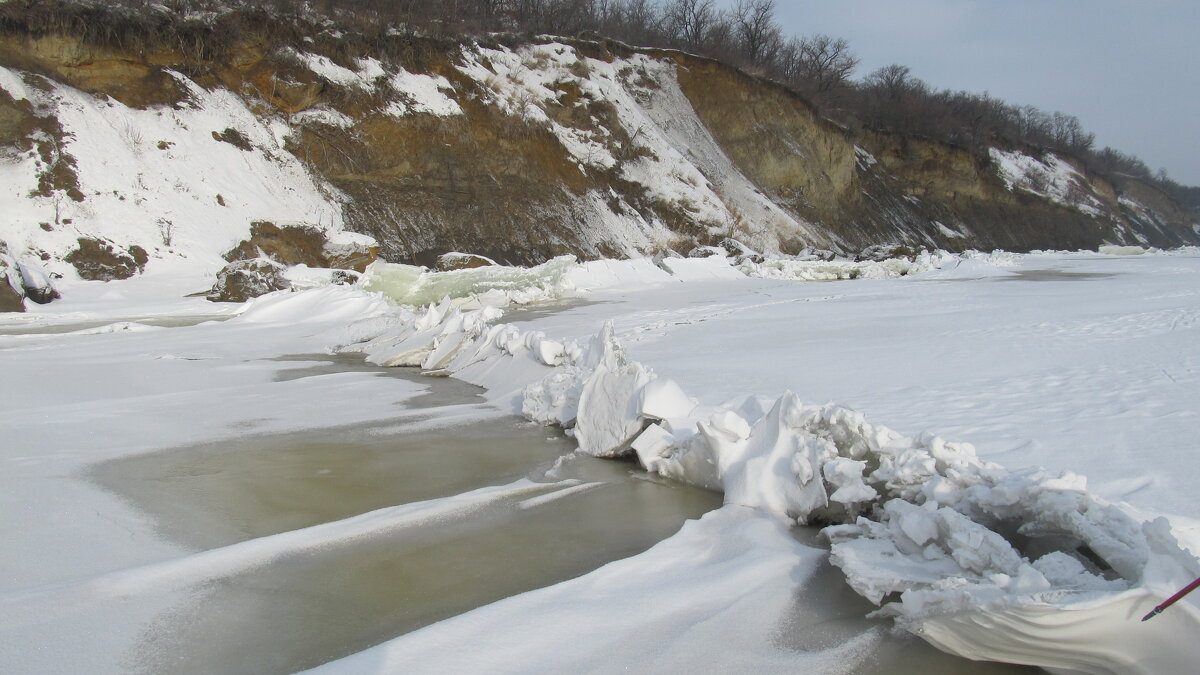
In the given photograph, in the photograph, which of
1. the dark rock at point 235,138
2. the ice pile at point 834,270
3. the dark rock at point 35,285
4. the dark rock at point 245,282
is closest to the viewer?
the dark rock at point 35,285

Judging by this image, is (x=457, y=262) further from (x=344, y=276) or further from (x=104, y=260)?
(x=104, y=260)

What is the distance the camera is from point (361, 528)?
10.0 feet

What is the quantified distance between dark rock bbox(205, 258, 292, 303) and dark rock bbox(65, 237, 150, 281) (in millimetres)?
3826

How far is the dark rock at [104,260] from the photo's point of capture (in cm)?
1630

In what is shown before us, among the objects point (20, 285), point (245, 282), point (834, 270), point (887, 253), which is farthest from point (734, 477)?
point (887, 253)

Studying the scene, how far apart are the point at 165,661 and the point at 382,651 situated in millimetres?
590

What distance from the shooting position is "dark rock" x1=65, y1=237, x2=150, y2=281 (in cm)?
1630

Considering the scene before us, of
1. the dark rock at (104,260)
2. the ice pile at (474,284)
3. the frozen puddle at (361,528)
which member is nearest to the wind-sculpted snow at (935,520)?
the frozen puddle at (361,528)

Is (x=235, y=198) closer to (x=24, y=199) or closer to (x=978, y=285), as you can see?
(x=24, y=199)

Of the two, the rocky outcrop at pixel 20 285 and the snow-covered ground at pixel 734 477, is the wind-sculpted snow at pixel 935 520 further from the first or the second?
the rocky outcrop at pixel 20 285

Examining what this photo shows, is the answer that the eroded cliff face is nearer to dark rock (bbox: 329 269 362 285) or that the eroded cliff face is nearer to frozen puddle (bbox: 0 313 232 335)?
dark rock (bbox: 329 269 362 285)

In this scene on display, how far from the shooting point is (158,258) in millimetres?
17328

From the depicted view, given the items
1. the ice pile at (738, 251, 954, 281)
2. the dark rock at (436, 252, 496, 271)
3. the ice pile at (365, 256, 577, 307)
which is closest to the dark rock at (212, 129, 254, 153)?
the dark rock at (436, 252, 496, 271)

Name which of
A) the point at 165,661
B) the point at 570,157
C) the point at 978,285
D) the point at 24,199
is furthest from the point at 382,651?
the point at 570,157
